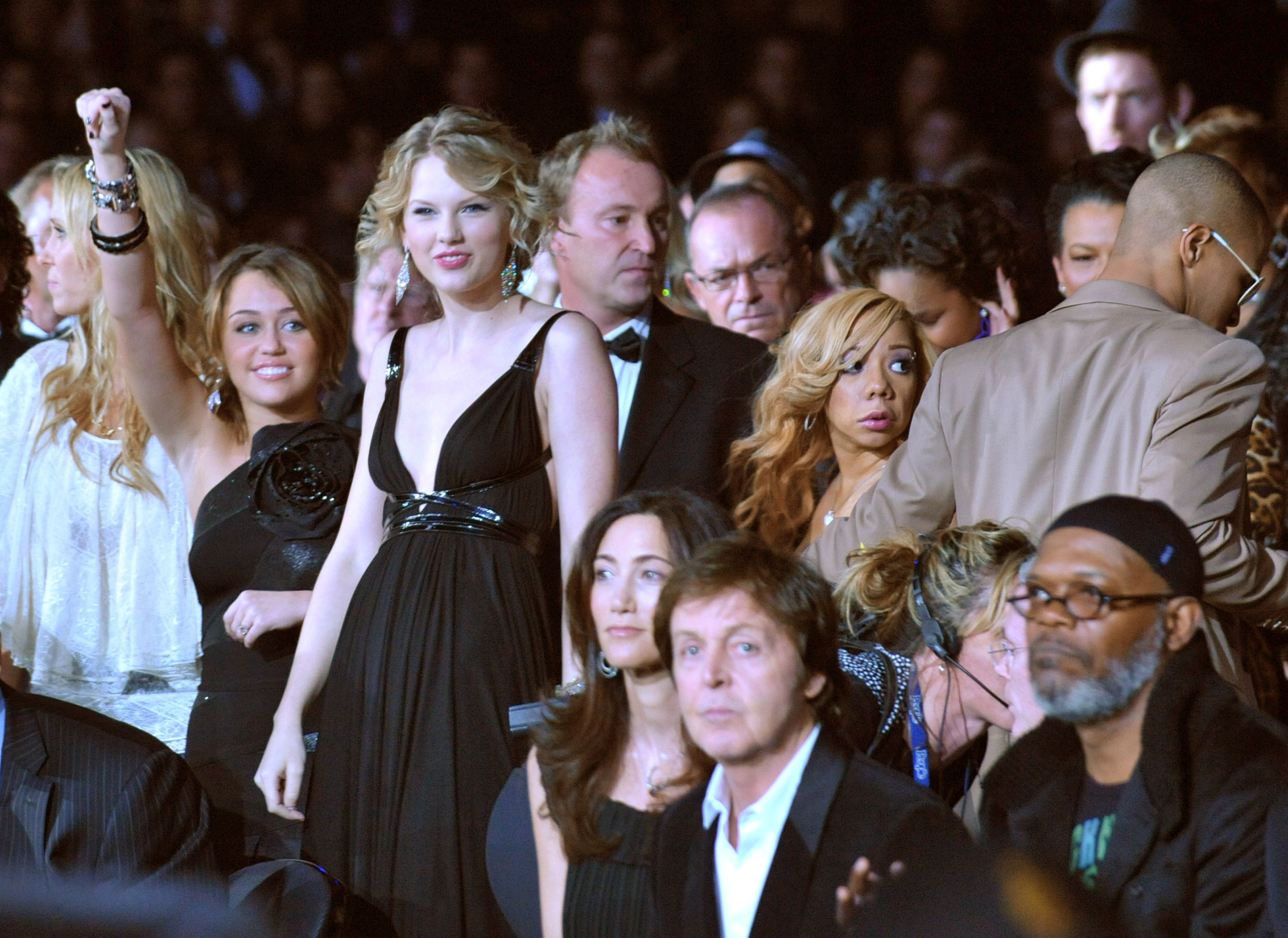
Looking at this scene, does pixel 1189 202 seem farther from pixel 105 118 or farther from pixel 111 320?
pixel 111 320

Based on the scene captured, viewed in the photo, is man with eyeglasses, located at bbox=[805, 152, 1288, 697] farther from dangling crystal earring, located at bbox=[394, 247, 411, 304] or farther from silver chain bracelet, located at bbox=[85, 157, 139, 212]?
silver chain bracelet, located at bbox=[85, 157, 139, 212]

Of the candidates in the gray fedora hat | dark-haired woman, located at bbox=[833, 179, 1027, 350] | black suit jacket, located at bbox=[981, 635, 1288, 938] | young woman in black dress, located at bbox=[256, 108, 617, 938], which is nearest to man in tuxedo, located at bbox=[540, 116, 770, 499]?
dark-haired woman, located at bbox=[833, 179, 1027, 350]

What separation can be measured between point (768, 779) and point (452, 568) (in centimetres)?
88

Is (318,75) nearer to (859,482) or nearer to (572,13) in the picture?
(572,13)

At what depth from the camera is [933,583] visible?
3.03m

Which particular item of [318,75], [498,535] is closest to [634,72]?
[318,75]

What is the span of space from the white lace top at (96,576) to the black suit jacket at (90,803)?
3.47ft

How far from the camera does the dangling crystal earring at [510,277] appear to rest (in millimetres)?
3242

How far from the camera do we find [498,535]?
3.11 metres

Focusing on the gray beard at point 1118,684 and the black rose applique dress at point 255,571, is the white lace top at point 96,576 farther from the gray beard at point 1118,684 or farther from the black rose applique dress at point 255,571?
the gray beard at point 1118,684

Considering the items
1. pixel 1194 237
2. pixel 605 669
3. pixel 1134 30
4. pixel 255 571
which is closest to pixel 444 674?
pixel 605 669

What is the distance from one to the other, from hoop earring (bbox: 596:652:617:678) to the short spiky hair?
1.64 m

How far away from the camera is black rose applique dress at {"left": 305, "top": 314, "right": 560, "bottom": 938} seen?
3.03m

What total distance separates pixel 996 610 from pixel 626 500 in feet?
2.25
